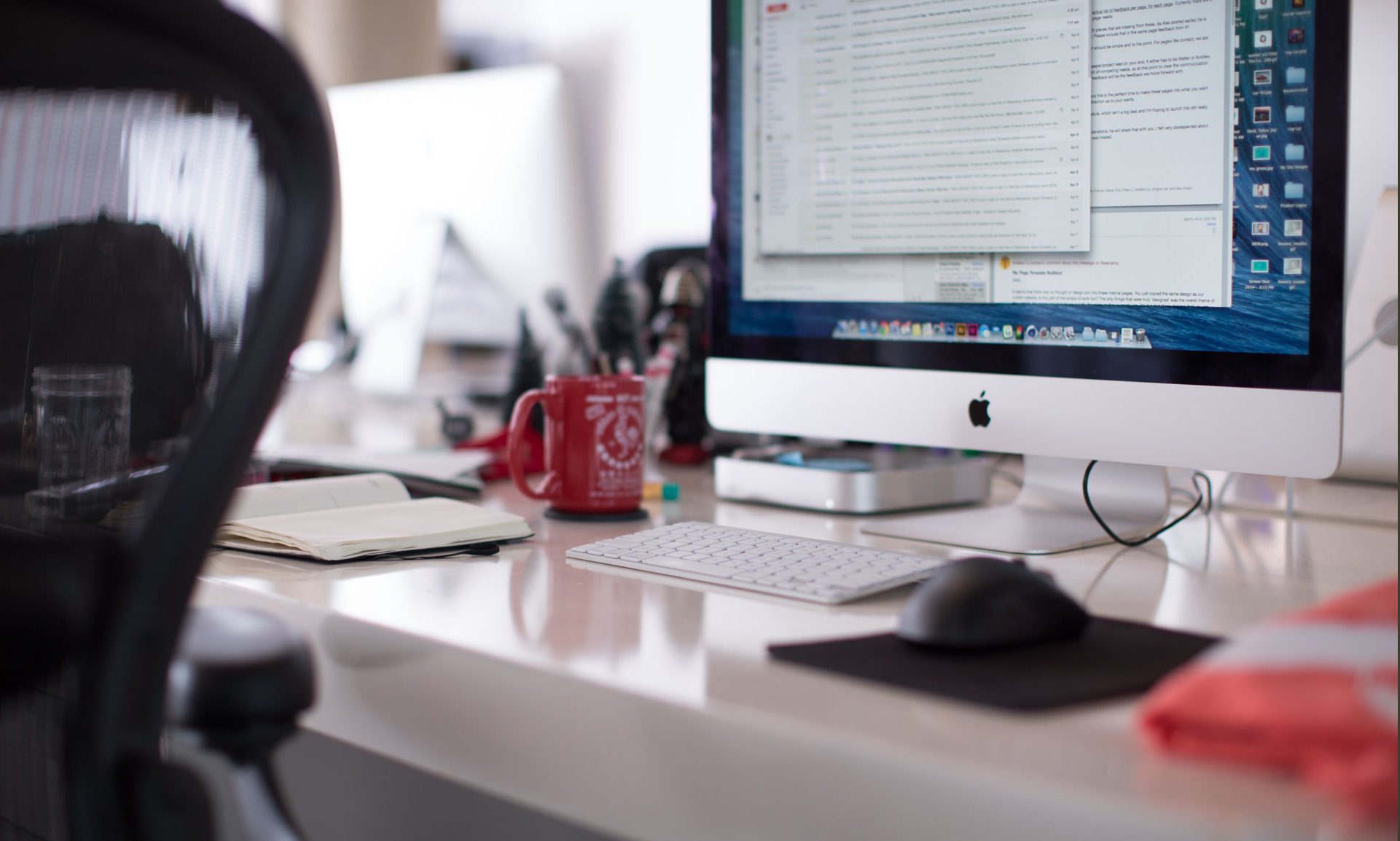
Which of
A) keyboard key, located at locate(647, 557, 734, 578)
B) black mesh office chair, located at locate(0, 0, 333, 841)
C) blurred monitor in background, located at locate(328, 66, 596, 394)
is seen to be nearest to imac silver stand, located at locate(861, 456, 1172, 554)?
keyboard key, located at locate(647, 557, 734, 578)

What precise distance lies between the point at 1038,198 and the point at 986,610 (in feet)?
1.52

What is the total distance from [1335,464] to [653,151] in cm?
333

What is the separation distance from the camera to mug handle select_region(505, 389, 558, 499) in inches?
43.2

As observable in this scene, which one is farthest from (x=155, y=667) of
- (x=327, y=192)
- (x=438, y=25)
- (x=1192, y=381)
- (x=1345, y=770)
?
(x=438, y=25)

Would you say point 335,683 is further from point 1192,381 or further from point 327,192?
point 1192,381

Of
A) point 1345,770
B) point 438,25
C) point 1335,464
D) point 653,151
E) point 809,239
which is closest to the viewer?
point 1345,770

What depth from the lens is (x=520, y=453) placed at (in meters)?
1.12

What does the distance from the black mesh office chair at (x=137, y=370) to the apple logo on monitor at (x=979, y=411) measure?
618 millimetres

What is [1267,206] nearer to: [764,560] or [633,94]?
[764,560]

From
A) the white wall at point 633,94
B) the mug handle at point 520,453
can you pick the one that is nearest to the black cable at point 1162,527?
the mug handle at point 520,453

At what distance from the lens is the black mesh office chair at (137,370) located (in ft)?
1.65

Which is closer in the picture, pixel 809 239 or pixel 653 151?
pixel 809 239

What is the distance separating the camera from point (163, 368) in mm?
583

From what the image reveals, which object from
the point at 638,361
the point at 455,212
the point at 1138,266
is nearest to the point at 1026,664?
the point at 1138,266
